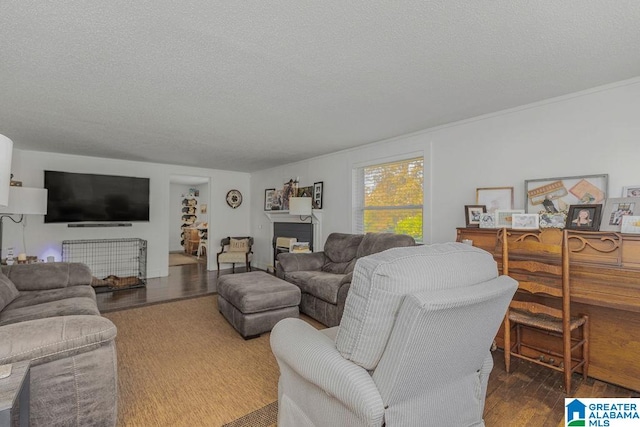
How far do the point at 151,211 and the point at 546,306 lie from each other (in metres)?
6.15

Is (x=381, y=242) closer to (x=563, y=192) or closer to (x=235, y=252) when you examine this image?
(x=563, y=192)

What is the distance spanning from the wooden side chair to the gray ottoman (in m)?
1.97

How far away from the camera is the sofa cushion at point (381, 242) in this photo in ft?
11.0

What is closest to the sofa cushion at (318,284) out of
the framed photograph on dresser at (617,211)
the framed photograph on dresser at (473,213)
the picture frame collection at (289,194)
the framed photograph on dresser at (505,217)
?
the framed photograph on dresser at (473,213)

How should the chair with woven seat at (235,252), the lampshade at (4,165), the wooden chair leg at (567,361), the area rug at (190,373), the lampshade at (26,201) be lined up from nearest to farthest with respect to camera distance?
the lampshade at (4,165)
the area rug at (190,373)
the wooden chair leg at (567,361)
the lampshade at (26,201)
the chair with woven seat at (235,252)

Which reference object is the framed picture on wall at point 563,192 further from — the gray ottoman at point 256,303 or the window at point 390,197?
the gray ottoman at point 256,303

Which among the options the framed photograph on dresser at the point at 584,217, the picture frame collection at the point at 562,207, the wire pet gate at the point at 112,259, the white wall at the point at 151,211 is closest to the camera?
the picture frame collection at the point at 562,207

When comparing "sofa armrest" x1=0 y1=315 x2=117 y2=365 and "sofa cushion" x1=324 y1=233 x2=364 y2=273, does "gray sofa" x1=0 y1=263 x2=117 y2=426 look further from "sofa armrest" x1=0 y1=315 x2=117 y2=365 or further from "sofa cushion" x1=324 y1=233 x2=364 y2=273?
"sofa cushion" x1=324 y1=233 x2=364 y2=273

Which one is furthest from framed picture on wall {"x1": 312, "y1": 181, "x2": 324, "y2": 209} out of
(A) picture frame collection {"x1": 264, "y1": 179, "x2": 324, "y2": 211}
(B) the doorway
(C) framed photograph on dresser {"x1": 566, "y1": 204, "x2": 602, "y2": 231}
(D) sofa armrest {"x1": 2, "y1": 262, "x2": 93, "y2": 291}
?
(B) the doorway

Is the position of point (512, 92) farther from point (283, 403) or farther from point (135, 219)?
point (135, 219)

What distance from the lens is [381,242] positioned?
3574 millimetres

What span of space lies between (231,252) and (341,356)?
18.1 ft

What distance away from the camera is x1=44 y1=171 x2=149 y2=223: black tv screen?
4.87m

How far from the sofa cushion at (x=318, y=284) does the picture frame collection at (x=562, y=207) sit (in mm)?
1510
